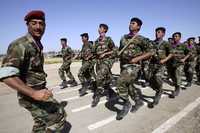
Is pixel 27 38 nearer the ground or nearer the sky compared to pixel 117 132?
nearer the sky

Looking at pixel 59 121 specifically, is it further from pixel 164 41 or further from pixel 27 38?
pixel 164 41

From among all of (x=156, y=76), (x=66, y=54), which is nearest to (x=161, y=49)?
(x=156, y=76)

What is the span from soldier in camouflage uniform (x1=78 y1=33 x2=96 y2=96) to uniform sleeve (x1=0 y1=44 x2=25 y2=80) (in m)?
5.79

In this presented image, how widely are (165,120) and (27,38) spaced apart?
376 cm

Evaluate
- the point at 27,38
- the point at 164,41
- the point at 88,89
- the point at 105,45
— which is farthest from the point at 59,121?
the point at 88,89

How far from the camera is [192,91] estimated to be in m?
8.59

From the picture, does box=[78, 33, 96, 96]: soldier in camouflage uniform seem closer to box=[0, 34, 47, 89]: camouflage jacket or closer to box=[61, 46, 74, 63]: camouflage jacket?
box=[61, 46, 74, 63]: camouflage jacket

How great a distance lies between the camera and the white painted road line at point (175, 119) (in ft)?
15.0

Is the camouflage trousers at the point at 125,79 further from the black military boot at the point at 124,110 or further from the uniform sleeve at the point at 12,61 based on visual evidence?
the uniform sleeve at the point at 12,61

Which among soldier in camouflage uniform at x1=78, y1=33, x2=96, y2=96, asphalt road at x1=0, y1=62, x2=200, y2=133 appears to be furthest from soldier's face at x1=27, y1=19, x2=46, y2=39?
soldier in camouflage uniform at x1=78, y1=33, x2=96, y2=96

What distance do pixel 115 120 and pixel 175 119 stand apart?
4.64ft

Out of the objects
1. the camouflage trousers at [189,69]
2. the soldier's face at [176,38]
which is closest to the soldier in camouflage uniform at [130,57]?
the soldier's face at [176,38]

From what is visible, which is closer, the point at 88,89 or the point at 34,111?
the point at 34,111

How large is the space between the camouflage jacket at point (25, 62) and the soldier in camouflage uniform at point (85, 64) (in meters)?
5.42
